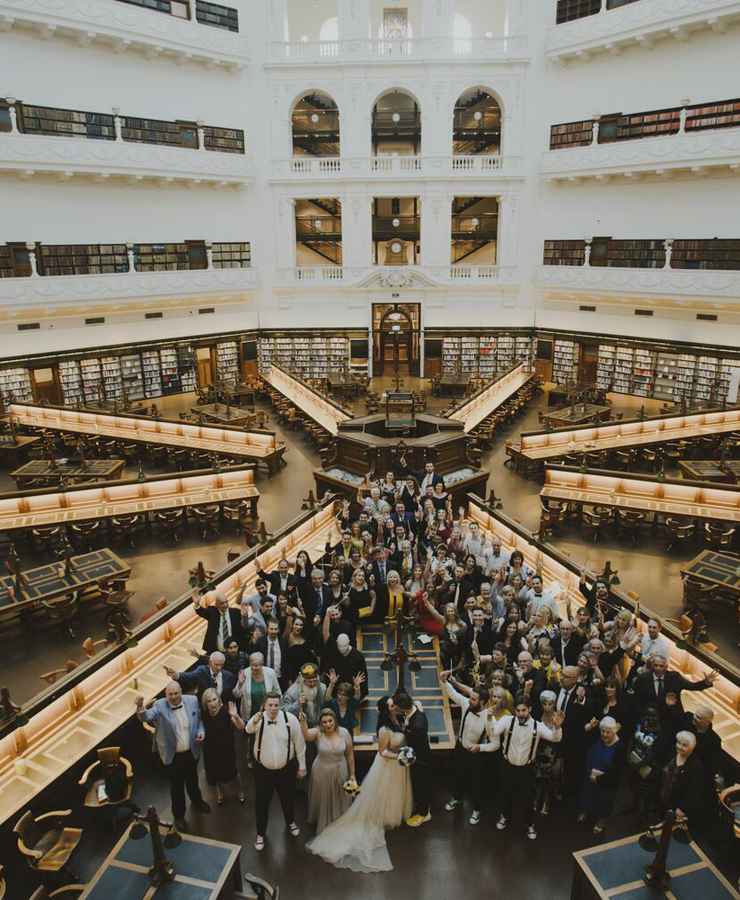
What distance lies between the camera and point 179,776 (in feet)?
17.4

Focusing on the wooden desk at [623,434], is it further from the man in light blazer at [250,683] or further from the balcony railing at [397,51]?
the balcony railing at [397,51]

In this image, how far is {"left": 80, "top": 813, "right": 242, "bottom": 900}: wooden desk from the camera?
4.17 meters

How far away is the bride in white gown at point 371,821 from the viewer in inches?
197

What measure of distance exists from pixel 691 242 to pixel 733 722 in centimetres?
1642

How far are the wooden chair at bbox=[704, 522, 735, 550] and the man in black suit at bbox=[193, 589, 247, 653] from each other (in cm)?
782

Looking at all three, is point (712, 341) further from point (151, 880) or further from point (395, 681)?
point (151, 880)

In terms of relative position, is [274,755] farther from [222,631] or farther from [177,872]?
[222,631]

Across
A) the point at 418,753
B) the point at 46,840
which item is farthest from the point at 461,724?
the point at 46,840

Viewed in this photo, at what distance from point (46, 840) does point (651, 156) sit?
67.5 ft

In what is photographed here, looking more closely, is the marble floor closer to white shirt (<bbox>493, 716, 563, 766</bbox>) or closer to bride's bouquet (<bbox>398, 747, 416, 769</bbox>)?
white shirt (<bbox>493, 716, 563, 766</bbox>)

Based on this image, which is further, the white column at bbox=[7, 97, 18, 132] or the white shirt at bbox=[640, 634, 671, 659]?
the white column at bbox=[7, 97, 18, 132]

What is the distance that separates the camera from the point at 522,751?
507 centimetres

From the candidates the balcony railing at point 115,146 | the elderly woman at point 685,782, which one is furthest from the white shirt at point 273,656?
the balcony railing at point 115,146

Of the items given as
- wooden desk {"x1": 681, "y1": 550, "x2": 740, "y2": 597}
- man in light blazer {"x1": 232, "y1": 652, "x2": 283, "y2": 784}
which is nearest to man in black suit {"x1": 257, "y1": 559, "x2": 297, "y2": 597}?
man in light blazer {"x1": 232, "y1": 652, "x2": 283, "y2": 784}
